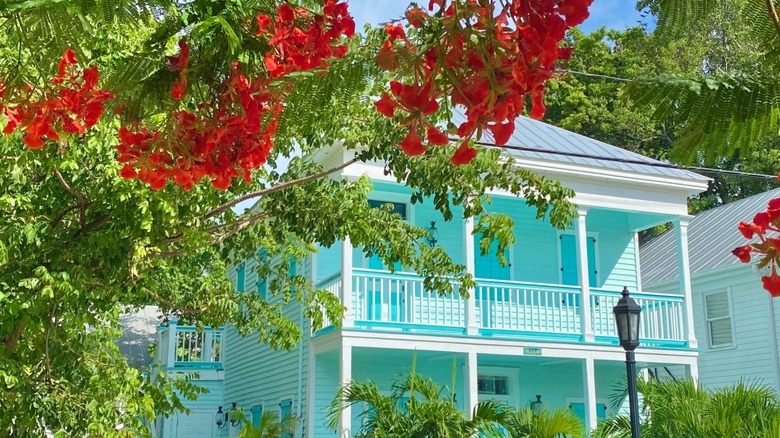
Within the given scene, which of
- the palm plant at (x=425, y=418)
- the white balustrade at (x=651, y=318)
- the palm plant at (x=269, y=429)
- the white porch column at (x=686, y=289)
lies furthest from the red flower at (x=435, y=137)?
the white porch column at (x=686, y=289)

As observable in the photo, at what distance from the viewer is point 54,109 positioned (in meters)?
2.74

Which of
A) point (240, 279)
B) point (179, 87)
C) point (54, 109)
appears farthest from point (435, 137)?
point (240, 279)

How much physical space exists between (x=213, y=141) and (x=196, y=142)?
8 centimetres

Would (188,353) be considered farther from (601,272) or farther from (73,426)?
(73,426)

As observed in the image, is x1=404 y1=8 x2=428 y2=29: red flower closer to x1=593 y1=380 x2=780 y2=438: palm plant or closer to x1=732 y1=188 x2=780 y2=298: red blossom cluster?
x1=732 y1=188 x2=780 y2=298: red blossom cluster

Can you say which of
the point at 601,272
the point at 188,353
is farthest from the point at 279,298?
the point at 601,272

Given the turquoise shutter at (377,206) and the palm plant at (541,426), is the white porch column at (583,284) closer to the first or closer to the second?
the turquoise shutter at (377,206)

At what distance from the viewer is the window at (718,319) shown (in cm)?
1922

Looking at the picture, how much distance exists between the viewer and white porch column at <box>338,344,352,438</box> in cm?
1306

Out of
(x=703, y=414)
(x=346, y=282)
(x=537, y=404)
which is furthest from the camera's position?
(x=537, y=404)

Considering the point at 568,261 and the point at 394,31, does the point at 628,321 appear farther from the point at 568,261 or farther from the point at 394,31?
the point at 568,261

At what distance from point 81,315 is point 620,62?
28.8 meters

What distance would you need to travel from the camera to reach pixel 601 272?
18.1 meters

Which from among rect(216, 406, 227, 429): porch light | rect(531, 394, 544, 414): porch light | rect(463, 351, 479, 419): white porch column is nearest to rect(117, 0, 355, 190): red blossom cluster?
rect(463, 351, 479, 419): white porch column
